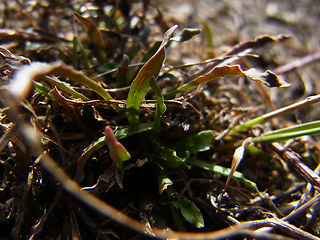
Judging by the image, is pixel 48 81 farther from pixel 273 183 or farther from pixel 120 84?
pixel 273 183

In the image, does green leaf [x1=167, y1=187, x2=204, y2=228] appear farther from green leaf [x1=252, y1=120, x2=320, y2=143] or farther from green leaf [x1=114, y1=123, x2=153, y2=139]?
green leaf [x1=252, y1=120, x2=320, y2=143]

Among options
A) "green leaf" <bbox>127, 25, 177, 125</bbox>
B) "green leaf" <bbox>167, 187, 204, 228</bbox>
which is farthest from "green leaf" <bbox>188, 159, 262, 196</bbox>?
"green leaf" <bbox>127, 25, 177, 125</bbox>

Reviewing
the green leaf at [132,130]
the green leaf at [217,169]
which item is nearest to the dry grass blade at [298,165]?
the green leaf at [217,169]

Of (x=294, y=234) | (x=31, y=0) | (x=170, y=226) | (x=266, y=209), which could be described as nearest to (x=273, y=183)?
(x=266, y=209)

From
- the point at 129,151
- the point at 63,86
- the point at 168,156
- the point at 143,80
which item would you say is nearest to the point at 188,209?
the point at 168,156

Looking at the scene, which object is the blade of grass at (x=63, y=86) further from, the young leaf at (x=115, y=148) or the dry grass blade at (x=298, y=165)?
the dry grass blade at (x=298, y=165)

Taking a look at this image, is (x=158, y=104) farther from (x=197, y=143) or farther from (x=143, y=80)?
(x=197, y=143)

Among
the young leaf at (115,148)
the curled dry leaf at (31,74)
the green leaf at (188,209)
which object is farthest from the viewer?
the green leaf at (188,209)
